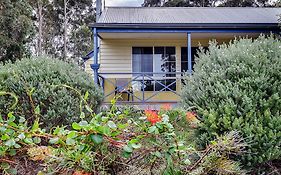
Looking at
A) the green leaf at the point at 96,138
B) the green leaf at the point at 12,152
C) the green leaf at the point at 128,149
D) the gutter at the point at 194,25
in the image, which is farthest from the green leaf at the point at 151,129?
the gutter at the point at 194,25

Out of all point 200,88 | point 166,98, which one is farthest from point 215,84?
point 166,98

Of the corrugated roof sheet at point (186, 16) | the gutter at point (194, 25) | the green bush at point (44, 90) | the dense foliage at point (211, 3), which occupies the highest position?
the dense foliage at point (211, 3)

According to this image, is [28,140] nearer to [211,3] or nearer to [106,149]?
[106,149]

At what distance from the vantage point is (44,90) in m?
4.90

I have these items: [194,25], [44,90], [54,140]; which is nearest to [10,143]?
[54,140]

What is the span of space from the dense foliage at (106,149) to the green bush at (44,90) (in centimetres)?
305

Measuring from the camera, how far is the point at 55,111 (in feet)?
16.2

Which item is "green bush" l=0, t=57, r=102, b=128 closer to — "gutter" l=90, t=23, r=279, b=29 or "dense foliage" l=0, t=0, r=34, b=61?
"gutter" l=90, t=23, r=279, b=29

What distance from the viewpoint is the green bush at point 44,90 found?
191 inches

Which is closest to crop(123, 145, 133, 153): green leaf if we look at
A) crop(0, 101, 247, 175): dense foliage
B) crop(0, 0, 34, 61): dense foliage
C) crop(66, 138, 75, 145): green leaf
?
crop(0, 101, 247, 175): dense foliage

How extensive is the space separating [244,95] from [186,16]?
9860 mm

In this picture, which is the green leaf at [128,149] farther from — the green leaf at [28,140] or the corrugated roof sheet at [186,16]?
the corrugated roof sheet at [186,16]

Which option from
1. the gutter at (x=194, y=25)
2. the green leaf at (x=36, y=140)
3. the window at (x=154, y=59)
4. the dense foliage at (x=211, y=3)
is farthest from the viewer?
the dense foliage at (x=211, y=3)

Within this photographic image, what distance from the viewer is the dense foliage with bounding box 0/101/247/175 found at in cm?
157
